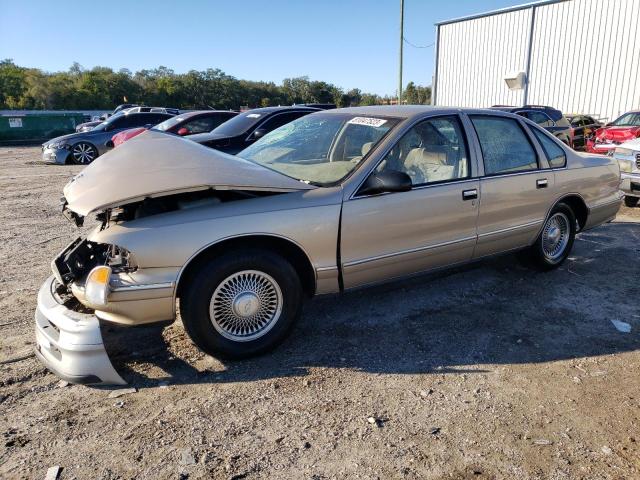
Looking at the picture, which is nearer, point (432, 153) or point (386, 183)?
point (386, 183)

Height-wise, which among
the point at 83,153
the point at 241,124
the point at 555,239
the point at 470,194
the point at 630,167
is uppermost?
the point at 241,124

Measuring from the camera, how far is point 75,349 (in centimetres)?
279

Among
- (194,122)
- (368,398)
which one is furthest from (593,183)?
(194,122)

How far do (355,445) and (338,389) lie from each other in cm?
52

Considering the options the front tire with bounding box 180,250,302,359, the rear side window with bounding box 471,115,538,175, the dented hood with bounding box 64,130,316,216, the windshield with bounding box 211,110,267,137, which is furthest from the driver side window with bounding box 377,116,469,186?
the windshield with bounding box 211,110,267,137

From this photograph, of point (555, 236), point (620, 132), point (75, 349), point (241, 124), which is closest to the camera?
point (75, 349)

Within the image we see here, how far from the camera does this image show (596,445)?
2547 mm

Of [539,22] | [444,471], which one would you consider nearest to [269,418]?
[444,471]

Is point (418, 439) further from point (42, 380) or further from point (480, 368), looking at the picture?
point (42, 380)

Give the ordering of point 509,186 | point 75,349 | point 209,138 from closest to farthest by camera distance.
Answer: point 75,349 < point 509,186 < point 209,138

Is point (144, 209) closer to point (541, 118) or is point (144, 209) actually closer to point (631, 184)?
point (631, 184)

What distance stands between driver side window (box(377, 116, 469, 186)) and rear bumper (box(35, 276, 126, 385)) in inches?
87.3

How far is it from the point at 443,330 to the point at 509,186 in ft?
4.88

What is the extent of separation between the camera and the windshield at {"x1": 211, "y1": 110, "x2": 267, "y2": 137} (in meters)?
8.53
